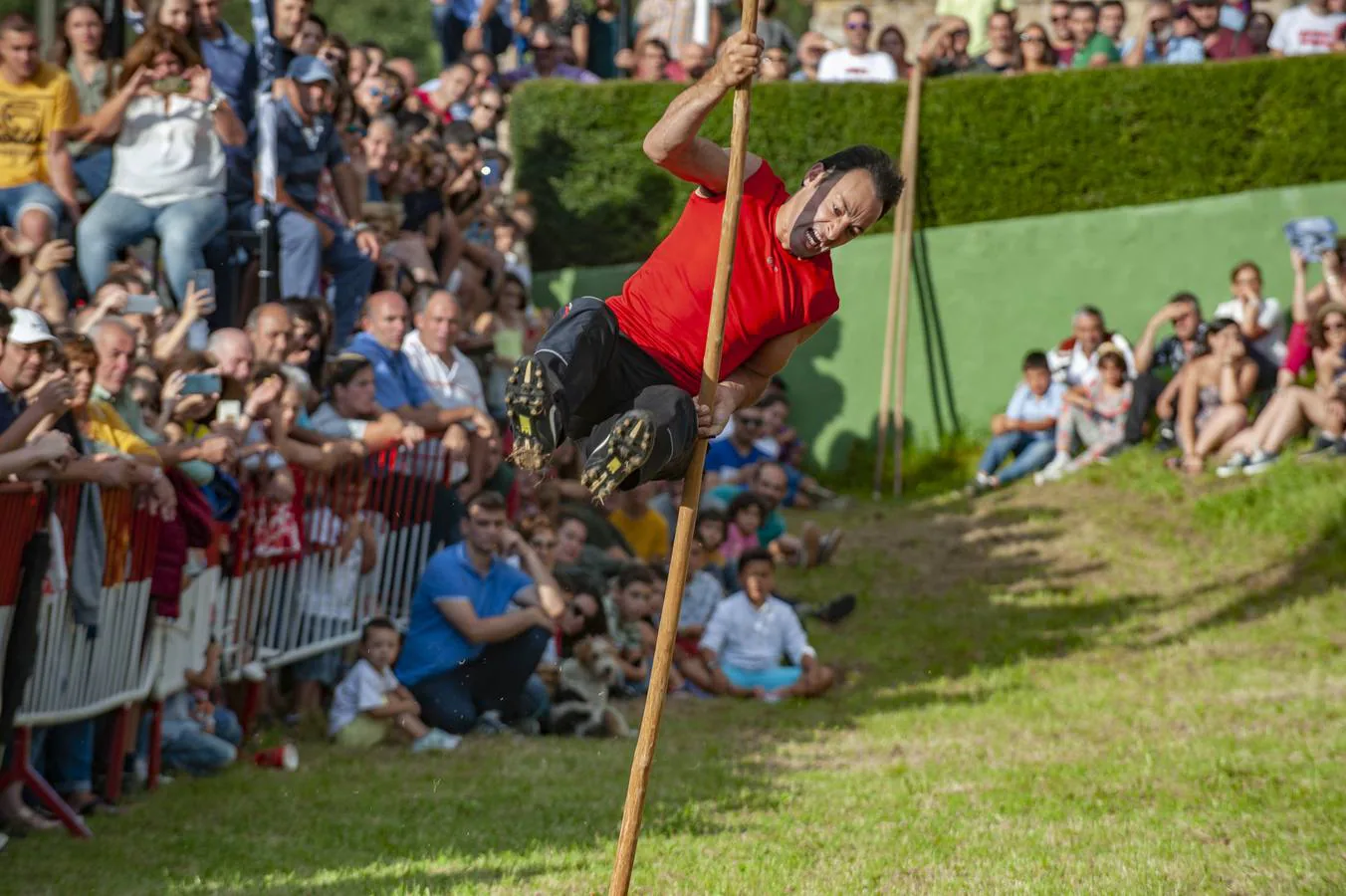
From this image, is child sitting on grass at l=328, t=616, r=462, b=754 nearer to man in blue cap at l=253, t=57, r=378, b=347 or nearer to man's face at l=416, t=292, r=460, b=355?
man's face at l=416, t=292, r=460, b=355

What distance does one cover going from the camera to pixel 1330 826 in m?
8.57

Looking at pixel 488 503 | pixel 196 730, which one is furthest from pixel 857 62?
pixel 196 730

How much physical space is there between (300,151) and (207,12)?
1.01m

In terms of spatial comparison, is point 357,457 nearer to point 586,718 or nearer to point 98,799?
point 586,718

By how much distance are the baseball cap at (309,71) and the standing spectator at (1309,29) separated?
1136cm

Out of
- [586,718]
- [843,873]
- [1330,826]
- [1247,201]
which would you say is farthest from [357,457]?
[1247,201]

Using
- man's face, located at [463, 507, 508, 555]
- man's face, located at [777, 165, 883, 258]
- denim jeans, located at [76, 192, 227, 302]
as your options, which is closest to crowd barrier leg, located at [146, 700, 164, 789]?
man's face, located at [463, 507, 508, 555]

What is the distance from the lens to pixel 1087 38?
20.8 metres

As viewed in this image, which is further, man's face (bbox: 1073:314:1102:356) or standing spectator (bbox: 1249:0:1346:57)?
standing spectator (bbox: 1249:0:1346:57)

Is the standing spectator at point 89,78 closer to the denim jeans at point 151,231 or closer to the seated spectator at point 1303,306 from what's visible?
the denim jeans at point 151,231

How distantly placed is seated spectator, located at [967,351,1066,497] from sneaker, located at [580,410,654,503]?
1251cm

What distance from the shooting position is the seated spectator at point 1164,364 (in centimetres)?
1744

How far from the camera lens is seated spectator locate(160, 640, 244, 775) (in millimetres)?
9289

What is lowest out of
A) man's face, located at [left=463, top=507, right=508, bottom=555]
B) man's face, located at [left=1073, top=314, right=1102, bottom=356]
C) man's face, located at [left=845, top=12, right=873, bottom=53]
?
man's face, located at [left=463, top=507, right=508, bottom=555]
